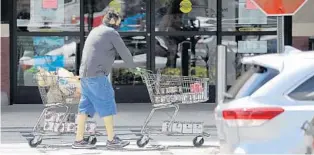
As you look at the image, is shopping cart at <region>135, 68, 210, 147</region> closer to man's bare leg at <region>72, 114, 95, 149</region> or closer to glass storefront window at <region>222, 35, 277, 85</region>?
man's bare leg at <region>72, 114, 95, 149</region>

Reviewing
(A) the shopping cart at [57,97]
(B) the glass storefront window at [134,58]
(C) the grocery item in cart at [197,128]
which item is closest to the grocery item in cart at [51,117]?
(A) the shopping cart at [57,97]

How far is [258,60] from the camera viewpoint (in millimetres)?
6340

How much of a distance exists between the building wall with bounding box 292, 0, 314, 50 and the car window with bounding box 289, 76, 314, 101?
29.2 ft

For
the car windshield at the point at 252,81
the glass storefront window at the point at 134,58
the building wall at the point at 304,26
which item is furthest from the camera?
the glass storefront window at the point at 134,58

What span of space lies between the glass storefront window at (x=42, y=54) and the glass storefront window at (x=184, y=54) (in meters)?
1.75

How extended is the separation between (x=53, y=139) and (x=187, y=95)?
2200 millimetres

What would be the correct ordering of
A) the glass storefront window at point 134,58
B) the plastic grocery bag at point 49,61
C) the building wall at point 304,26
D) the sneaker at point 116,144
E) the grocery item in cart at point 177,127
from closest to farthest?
1. the sneaker at point 116,144
2. the grocery item in cart at point 177,127
3. the building wall at point 304,26
4. the plastic grocery bag at point 49,61
5. the glass storefront window at point 134,58

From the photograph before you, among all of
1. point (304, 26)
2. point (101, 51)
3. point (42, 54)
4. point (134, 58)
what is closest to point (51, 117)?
point (101, 51)

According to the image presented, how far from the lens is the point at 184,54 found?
14.8 metres

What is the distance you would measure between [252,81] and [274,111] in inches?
19.5

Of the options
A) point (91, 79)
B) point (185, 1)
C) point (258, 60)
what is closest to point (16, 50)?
point (185, 1)

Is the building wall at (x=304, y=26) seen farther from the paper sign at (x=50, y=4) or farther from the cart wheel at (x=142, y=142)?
the cart wheel at (x=142, y=142)

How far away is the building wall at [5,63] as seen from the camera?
14.4 meters

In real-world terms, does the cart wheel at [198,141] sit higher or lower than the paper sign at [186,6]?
lower
